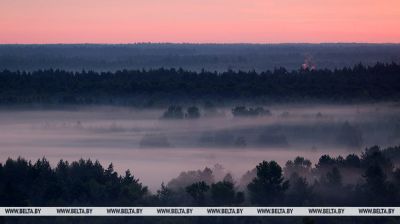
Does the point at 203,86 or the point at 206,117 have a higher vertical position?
the point at 203,86

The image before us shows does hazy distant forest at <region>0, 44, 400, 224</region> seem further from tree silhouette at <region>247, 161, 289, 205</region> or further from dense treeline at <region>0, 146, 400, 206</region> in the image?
tree silhouette at <region>247, 161, 289, 205</region>

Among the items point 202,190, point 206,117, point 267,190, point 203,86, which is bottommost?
point 267,190

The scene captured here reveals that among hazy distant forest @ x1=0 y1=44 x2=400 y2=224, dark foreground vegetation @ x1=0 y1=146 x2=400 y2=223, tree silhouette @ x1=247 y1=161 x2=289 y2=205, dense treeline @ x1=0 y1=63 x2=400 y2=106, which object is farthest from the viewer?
dense treeline @ x1=0 y1=63 x2=400 y2=106

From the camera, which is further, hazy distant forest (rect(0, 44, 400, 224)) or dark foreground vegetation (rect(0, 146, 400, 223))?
hazy distant forest (rect(0, 44, 400, 224))

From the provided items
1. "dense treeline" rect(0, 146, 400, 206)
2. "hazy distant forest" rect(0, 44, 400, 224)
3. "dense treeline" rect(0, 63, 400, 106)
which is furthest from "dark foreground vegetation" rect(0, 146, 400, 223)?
"dense treeline" rect(0, 63, 400, 106)

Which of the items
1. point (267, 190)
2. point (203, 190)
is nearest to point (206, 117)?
point (203, 190)

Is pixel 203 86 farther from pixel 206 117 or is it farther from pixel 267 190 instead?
pixel 267 190
